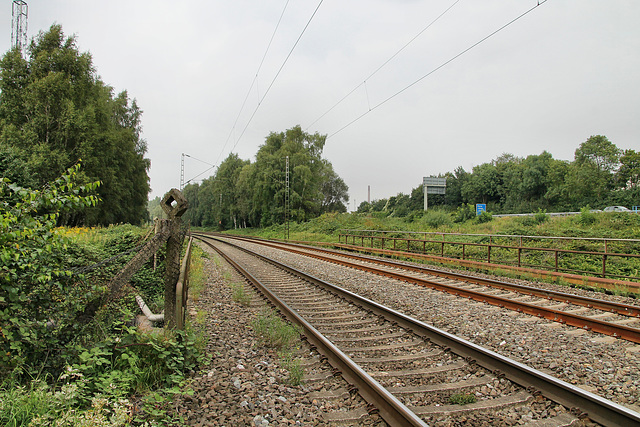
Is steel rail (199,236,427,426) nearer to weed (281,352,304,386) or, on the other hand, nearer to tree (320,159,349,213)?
weed (281,352,304,386)

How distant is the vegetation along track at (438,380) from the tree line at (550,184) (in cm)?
3050

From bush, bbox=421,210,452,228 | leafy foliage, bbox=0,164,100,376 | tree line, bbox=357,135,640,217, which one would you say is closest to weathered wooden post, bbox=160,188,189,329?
leafy foliage, bbox=0,164,100,376

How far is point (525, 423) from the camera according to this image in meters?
3.11

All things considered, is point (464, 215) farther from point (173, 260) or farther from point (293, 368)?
point (173, 260)

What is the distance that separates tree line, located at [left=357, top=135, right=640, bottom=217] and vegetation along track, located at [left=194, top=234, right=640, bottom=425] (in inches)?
1201

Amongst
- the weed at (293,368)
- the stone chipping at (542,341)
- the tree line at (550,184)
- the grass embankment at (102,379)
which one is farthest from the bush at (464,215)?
the grass embankment at (102,379)

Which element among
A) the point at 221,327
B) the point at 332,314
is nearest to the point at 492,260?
the point at 332,314

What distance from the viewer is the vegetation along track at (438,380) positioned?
3156 millimetres

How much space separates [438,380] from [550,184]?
72738 mm

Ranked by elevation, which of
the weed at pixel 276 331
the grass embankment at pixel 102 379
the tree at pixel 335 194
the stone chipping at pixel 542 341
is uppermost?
the tree at pixel 335 194

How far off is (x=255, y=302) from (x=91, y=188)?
5251 mm

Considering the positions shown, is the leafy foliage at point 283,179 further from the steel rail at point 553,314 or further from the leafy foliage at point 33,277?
the leafy foliage at point 33,277

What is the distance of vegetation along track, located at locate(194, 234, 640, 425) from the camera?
316cm

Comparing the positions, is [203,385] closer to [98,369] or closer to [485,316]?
[98,369]
